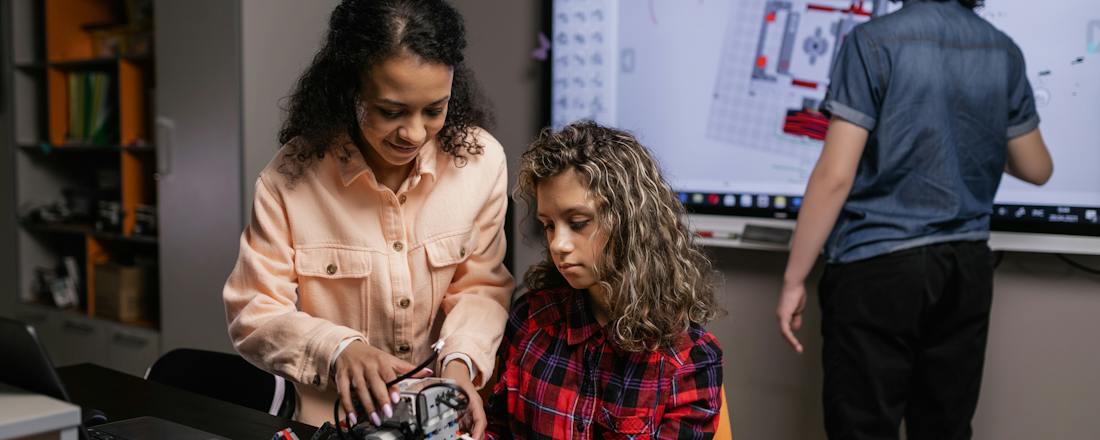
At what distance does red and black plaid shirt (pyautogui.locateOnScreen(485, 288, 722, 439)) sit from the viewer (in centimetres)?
120

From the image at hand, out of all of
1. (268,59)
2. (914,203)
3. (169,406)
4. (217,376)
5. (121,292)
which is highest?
(268,59)

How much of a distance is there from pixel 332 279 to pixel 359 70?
1.07ft

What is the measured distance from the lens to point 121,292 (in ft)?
11.8

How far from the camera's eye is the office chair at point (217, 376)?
1.77m

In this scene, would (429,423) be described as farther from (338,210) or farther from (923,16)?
(923,16)

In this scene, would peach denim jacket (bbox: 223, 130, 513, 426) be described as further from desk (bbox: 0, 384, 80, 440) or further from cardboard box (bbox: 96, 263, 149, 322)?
cardboard box (bbox: 96, 263, 149, 322)

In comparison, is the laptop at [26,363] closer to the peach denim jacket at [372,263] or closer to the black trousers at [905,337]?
the peach denim jacket at [372,263]

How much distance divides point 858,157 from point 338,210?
1.11 m

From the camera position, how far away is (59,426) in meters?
0.73

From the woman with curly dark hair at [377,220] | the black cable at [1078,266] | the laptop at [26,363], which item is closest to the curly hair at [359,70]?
the woman with curly dark hair at [377,220]

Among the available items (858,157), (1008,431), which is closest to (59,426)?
(858,157)

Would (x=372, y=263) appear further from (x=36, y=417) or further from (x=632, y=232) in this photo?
(x=36, y=417)

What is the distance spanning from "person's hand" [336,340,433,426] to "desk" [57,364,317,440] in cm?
10

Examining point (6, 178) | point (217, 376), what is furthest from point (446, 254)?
point (6, 178)
